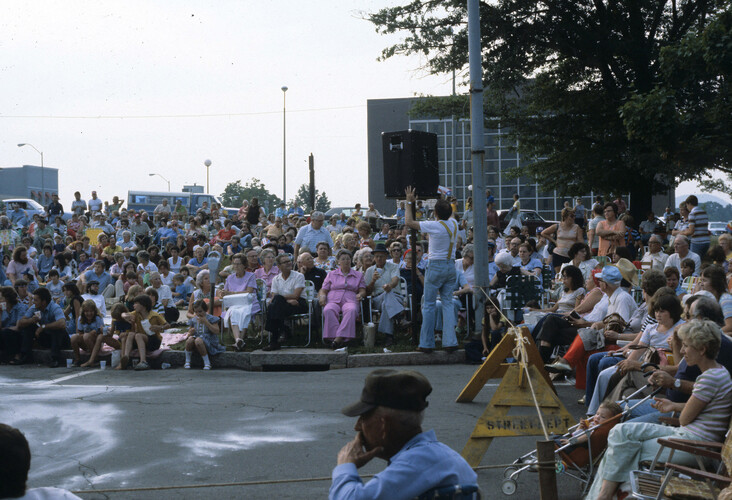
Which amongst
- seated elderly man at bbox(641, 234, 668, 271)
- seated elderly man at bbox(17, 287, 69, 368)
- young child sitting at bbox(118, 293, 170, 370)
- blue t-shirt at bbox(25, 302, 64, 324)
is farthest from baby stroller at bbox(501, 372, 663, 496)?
blue t-shirt at bbox(25, 302, 64, 324)

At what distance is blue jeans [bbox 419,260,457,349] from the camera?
39.9ft

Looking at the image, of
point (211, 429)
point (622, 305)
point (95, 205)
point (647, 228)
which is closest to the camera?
point (211, 429)

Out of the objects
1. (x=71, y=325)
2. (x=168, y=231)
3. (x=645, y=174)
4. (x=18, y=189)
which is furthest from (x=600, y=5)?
(x=18, y=189)

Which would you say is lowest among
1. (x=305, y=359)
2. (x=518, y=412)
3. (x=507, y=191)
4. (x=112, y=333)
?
(x=305, y=359)

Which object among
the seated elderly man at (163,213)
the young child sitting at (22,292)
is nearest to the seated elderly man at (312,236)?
the young child sitting at (22,292)

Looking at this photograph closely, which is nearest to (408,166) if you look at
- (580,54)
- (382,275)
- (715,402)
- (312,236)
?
(382,275)

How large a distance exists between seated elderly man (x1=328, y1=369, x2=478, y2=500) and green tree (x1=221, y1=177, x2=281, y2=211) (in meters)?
119

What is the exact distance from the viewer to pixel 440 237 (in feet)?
39.4

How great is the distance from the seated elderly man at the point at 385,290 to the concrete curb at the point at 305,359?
871 millimetres

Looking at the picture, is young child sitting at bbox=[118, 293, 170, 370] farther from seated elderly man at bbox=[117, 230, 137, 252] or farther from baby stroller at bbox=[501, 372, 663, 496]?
seated elderly man at bbox=[117, 230, 137, 252]

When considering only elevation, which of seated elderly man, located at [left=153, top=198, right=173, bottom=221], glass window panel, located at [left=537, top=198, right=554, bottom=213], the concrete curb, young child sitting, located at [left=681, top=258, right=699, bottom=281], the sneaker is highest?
glass window panel, located at [left=537, top=198, right=554, bottom=213]

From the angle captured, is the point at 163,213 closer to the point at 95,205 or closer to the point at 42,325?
the point at 95,205

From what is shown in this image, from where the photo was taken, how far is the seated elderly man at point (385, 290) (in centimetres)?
1358

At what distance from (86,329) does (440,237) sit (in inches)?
249
